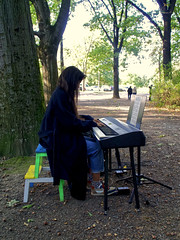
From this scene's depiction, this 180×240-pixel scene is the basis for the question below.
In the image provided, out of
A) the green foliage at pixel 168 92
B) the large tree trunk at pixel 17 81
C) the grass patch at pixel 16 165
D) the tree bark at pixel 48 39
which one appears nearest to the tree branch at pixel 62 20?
the tree bark at pixel 48 39

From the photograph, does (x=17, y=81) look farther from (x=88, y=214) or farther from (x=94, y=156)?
(x=88, y=214)

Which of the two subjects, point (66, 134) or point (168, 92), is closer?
point (66, 134)

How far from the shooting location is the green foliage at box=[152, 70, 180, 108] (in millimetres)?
14222

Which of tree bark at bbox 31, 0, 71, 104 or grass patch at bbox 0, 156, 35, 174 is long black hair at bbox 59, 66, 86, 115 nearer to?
grass patch at bbox 0, 156, 35, 174

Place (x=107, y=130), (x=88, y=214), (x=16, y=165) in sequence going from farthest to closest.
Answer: (x=16, y=165) < (x=107, y=130) < (x=88, y=214)

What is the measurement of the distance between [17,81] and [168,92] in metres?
11.7

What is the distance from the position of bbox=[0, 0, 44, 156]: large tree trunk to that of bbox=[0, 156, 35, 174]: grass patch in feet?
0.49

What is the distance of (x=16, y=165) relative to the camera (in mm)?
4715

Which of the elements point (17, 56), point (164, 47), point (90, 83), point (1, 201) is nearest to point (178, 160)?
point (1, 201)

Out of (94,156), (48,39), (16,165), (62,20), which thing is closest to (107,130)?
(94,156)

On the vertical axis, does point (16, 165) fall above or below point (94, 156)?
below

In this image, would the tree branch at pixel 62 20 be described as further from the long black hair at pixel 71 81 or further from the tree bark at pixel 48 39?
the long black hair at pixel 71 81

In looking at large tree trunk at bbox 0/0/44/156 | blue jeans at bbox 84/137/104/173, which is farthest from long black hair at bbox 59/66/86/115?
large tree trunk at bbox 0/0/44/156

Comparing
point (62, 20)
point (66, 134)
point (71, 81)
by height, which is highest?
point (62, 20)
